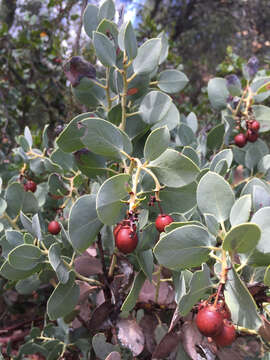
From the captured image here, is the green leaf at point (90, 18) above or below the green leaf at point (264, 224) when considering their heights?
above

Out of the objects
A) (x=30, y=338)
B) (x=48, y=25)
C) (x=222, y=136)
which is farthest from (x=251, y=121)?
(x=48, y=25)

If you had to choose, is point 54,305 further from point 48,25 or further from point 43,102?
point 48,25

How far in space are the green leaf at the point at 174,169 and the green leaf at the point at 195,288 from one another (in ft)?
0.64

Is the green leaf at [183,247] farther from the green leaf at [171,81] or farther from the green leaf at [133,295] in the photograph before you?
the green leaf at [171,81]

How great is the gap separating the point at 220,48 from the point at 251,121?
19.9 ft

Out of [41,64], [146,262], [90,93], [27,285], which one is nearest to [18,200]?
[27,285]

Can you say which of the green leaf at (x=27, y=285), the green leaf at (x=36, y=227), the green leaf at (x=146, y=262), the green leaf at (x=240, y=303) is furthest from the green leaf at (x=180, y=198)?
the green leaf at (x=27, y=285)

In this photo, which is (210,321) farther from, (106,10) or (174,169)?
(106,10)

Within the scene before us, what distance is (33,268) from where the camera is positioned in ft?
3.20

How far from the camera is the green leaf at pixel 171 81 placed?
3.83 ft

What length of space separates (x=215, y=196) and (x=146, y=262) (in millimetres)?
253

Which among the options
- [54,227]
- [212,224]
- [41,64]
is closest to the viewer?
[212,224]

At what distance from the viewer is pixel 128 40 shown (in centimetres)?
85

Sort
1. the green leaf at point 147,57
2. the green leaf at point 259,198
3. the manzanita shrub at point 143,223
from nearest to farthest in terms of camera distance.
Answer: the manzanita shrub at point 143,223, the green leaf at point 259,198, the green leaf at point 147,57
